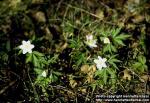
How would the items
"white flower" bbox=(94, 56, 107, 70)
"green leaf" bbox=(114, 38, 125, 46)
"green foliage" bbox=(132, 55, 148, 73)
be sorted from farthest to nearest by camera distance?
"green leaf" bbox=(114, 38, 125, 46)
"green foliage" bbox=(132, 55, 148, 73)
"white flower" bbox=(94, 56, 107, 70)

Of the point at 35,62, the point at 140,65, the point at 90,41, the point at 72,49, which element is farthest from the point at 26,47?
the point at 140,65

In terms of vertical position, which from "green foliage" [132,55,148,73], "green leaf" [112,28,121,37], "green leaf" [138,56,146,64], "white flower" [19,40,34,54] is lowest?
"green foliage" [132,55,148,73]

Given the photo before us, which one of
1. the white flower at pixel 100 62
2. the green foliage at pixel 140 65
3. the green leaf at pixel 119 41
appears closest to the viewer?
the white flower at pixel 100 62

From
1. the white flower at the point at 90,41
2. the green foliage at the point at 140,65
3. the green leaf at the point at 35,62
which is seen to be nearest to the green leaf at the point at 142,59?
the green foliage at the point at 140,65

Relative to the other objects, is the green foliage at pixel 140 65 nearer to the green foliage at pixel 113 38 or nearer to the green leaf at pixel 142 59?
the green leaf at pixel 142 59

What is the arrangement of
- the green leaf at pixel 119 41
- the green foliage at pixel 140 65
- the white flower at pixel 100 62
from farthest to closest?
the green leaf at pixel 119 41, the green foliage at pixel 140 65, the white flower at pixel 100 62

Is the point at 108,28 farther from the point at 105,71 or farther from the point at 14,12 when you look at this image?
the point at 14,12

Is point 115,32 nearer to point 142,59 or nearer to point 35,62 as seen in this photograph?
point 142,59

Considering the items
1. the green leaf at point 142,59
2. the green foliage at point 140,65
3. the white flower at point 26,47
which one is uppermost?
the white flower at point 26,47

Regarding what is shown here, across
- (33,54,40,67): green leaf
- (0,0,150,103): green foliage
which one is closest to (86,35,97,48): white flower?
(0,0,150,103): green foliage

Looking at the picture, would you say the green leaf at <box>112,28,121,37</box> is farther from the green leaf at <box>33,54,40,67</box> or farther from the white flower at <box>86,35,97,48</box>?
the green leaf at <box>33,54,40,67</box>

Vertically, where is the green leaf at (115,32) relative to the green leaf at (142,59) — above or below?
above

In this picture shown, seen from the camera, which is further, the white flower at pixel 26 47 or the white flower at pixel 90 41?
the white flower at pixel 90 41
